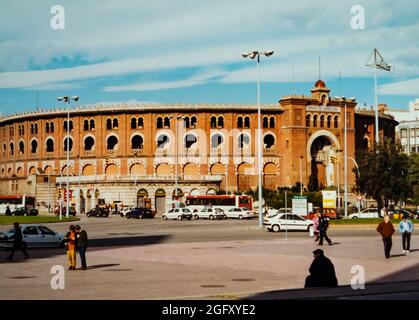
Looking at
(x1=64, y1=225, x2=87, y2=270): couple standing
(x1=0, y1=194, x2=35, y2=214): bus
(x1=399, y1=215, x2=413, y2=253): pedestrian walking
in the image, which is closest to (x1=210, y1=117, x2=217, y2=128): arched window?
(x1=0, y1=194, x2=35, y2=214): bus

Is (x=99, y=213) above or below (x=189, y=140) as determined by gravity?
below

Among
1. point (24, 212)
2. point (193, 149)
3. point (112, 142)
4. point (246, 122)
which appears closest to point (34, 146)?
point (112, 142)

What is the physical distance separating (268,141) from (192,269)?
8292 cm

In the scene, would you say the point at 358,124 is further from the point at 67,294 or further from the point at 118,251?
the point at 67,294

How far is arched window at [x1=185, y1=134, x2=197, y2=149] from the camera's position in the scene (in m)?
102

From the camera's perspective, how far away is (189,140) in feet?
337

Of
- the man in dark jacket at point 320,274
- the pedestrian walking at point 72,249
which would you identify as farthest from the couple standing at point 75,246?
the man in dark jacket at point 320,274

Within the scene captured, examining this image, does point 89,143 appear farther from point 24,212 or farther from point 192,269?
point 192,269

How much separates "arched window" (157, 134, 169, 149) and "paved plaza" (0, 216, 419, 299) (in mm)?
68316

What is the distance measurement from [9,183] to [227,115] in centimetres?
3591

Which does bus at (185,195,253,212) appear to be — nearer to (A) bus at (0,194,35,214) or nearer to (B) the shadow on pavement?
(A) bus at (0,194,35,214)

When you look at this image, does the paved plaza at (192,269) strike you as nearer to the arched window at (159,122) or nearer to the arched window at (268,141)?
the arched window at (159,122)

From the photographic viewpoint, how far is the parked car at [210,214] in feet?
237

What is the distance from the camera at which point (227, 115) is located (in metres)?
101
